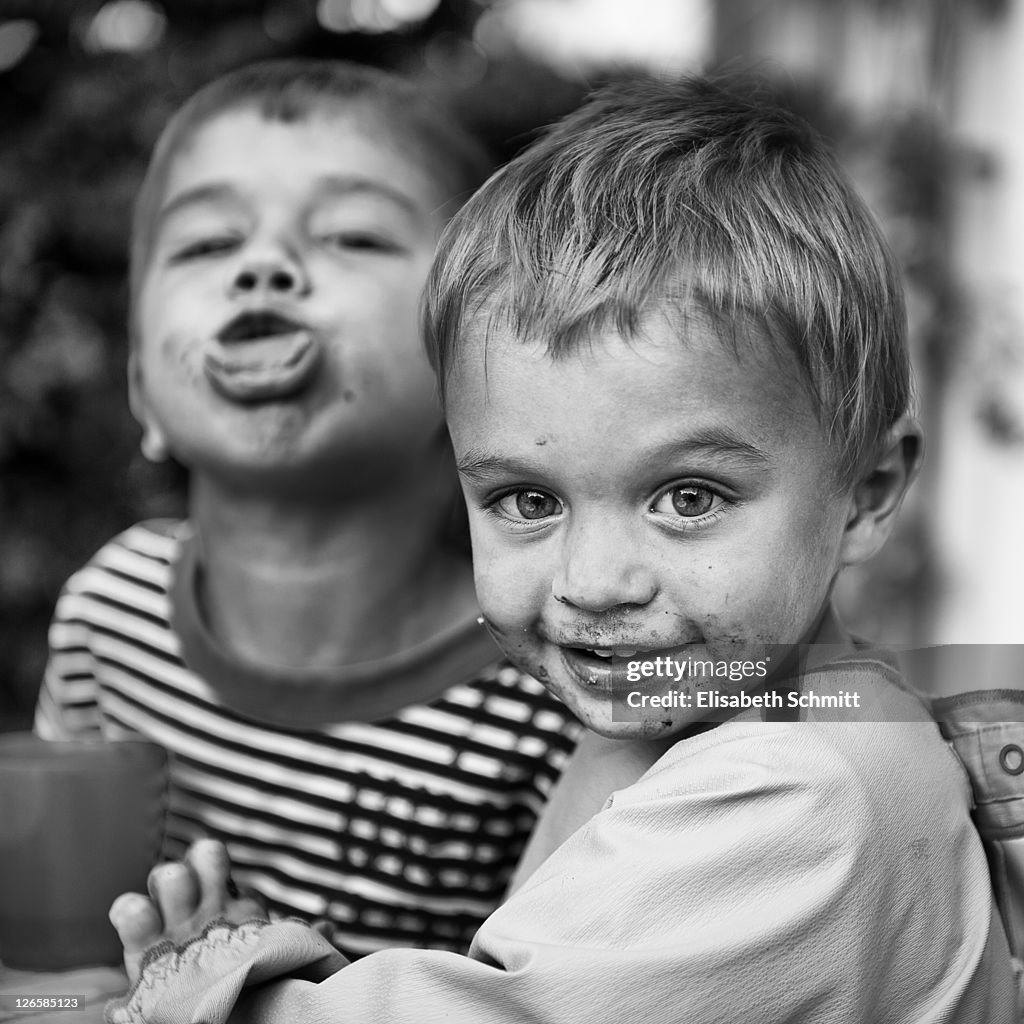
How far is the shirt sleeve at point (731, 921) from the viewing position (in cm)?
76

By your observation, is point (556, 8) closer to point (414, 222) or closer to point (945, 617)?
point (945, 617)

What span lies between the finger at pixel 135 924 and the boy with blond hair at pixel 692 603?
0.04 feet

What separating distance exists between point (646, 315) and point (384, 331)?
44cm

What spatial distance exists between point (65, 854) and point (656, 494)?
1.84 ft

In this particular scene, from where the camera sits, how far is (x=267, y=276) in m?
1.23

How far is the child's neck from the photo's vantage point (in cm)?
132

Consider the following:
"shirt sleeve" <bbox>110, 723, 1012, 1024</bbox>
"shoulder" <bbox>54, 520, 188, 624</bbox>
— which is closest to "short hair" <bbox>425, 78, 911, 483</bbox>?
"shirt sleeve" <bbox>110, 723, 1012, 1024</bbox>

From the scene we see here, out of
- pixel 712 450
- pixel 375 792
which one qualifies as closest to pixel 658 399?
pixel 712 450

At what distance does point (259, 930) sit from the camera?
34.9 inches

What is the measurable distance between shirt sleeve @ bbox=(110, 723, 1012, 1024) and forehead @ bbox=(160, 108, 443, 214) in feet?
2.22

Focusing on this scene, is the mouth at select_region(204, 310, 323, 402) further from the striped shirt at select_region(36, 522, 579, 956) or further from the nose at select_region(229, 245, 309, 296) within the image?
the striped shirt at select_region(36, 522, 579, 956)

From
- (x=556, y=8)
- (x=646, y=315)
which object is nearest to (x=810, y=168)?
(x=646, y=315)

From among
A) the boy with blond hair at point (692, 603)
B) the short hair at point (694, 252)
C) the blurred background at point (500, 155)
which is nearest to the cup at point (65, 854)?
the boy with blond hair at point (692, 603)

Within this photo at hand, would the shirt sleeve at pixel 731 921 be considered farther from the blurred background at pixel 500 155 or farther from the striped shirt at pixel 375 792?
the blurred background at pixel 500 155
